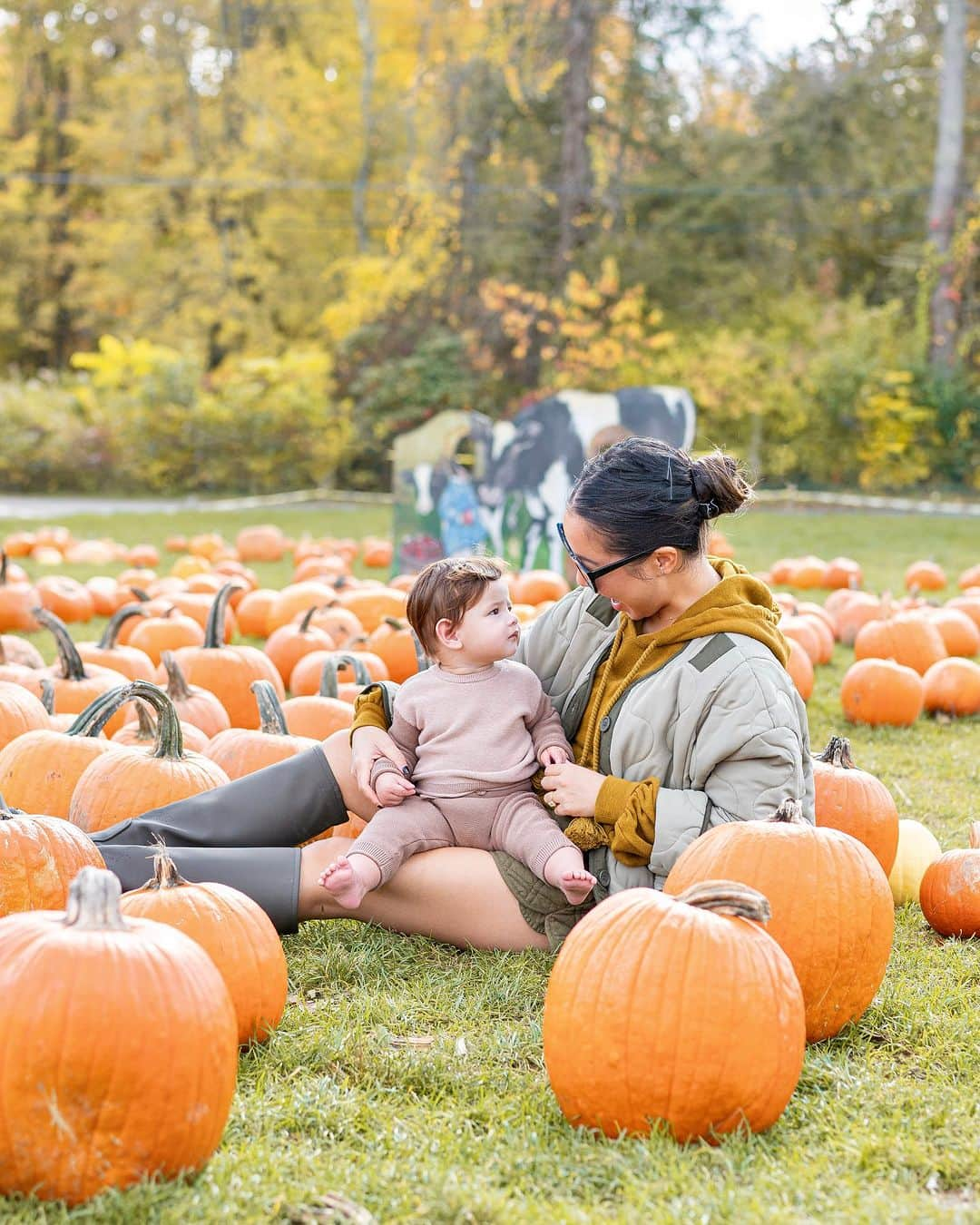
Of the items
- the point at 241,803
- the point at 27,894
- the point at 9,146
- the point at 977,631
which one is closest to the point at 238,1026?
the point at 27,894

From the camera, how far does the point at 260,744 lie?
12.9 ft

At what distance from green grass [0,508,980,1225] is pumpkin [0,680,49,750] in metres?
1.44

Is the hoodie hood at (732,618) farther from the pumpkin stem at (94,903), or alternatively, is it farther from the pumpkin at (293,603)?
the pumpkin at (293,603)

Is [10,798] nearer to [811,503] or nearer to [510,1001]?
[510,1001]

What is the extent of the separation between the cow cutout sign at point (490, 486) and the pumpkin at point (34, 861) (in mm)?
6901

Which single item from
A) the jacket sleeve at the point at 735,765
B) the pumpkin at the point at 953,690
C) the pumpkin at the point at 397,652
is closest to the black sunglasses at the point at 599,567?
the jacket sleeve at the point at 735,765

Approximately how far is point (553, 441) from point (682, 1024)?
7.79 metres

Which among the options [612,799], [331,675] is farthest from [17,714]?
[612,799]

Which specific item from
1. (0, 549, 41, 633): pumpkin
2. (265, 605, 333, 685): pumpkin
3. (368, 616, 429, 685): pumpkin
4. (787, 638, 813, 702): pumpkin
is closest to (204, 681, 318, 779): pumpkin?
(368, 616, 429, 685): pumpkin

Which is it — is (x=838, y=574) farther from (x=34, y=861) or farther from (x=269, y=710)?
(x=34, y=861)

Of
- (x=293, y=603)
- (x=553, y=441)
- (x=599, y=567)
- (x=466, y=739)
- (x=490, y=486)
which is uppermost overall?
(x=553, y=441)

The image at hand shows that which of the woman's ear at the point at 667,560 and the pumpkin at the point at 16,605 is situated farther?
the pumpkin at the point at 16,605

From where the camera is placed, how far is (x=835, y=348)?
74.3ft

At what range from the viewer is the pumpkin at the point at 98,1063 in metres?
2.00
